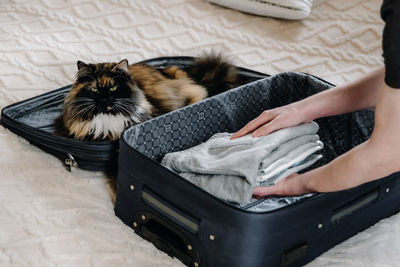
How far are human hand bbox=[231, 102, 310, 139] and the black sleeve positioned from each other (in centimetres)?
43

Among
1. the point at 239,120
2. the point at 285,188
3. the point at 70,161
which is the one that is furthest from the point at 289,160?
the point at 70,161

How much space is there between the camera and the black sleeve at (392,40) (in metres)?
1.01

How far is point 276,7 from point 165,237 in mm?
1149

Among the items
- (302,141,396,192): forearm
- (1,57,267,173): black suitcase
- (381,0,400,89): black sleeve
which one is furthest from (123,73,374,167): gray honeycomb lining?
(381,0,400,89): black sleeve

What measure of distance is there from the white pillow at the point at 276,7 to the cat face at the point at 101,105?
739mm

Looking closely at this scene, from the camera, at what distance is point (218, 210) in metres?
1.16

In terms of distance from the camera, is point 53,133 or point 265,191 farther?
point 53,133

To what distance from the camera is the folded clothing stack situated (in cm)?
133

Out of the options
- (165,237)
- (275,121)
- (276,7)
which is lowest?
(165,237)

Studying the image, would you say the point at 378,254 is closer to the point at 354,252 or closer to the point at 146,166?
the point at 354,252

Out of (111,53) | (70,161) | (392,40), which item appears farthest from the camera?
(111,53)

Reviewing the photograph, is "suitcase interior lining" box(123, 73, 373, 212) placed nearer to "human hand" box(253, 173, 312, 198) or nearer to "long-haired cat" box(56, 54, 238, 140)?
"long-haired cat" box(56, 54, 238, 140)

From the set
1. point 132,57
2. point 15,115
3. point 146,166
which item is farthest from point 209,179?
point 132,57

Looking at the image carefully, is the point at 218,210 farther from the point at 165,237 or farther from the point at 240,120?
the point at 240,120
